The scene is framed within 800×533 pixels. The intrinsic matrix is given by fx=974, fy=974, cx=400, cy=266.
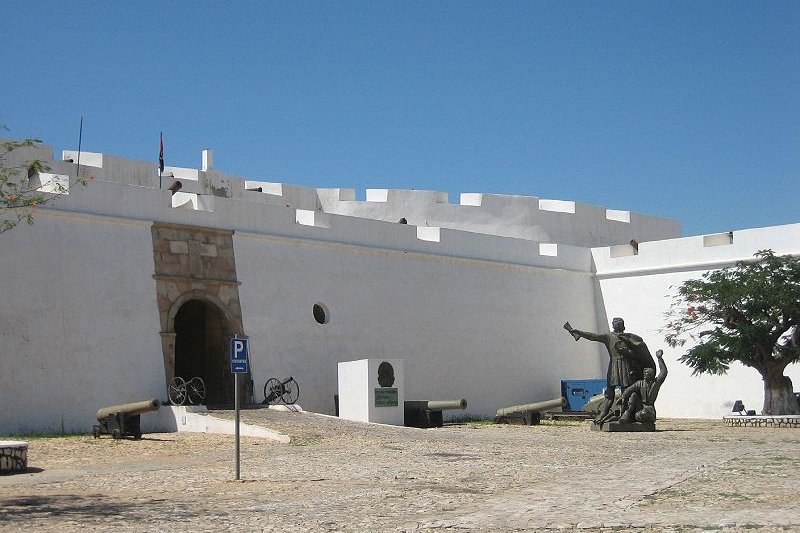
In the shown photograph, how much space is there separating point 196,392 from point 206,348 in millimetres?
2102

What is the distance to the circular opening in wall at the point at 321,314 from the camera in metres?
20.3

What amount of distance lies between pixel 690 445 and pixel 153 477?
7.62m

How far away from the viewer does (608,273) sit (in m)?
25.7

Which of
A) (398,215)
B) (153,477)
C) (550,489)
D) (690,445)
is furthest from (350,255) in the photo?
(550,489)

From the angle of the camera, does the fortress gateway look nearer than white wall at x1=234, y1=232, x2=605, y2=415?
Yes

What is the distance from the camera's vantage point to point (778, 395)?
19391 millimetres

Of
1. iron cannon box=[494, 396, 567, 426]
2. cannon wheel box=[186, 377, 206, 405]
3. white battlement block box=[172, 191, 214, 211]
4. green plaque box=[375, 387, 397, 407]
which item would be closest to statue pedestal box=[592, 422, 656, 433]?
iron cannon box=[494, 396, 567, 426]

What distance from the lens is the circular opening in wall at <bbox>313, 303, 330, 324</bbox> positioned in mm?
20328

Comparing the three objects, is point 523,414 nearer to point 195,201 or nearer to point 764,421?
point 764,421

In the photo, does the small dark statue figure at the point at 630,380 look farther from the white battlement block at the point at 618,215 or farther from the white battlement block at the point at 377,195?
the white battlement block at the point at 618,215

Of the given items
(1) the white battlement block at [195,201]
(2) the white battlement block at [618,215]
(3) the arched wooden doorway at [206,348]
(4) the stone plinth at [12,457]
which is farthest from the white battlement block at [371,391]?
(2) the white battlement block at [618,215]

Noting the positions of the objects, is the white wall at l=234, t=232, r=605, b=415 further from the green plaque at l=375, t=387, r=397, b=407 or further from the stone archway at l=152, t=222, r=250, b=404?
the green plaque at l=375, t=387, r=397, b=407

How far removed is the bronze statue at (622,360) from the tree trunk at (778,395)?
365cm

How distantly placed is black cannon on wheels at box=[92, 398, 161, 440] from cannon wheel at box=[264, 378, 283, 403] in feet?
12.2
